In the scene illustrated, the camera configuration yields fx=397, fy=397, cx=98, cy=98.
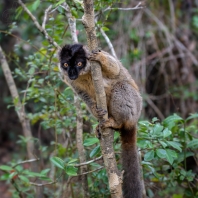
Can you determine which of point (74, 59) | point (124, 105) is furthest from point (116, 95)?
point (74, 59)

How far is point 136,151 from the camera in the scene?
4406mm

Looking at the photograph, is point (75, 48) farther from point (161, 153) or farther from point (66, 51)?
point (161, 153)

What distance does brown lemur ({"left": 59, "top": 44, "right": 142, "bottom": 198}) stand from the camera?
4.23 m

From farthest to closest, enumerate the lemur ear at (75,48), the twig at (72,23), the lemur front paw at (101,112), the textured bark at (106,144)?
the twig at (72,23) < the lemur ear at (75,48) < the lemur front paw at (101,112) < the textured bark at (106,144)

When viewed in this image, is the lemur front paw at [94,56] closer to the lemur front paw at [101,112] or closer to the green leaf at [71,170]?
the lemur front paw at [101,112]

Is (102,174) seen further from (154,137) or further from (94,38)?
(94,38)

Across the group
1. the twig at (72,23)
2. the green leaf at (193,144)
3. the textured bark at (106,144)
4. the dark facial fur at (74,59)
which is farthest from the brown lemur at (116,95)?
the green leaf at (193,144)

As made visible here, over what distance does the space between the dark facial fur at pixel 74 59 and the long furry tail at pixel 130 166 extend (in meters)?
0.91

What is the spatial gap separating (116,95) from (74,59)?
0.68 m

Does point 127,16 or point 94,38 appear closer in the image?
point 94,38

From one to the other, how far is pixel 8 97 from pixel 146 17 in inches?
145

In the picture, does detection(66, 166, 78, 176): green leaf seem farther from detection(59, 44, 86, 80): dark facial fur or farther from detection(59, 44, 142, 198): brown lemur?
detection(59, 44, 86, 80): dark facial fur

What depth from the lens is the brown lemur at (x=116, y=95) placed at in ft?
13.9

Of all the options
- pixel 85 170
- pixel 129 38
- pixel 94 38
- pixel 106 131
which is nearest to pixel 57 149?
pixel 85 170
